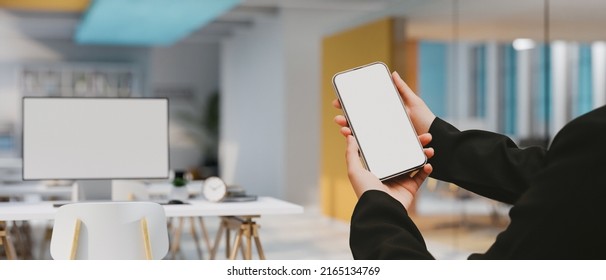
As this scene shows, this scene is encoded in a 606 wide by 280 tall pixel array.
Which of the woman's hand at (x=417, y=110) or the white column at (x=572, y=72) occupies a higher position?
the white column at (x=572, y=72)

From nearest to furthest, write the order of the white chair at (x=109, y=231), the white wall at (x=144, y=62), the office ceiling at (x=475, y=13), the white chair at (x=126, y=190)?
the white chair at (x=109, y=231), the white chair at (x=126, y=190), the office ceiling at (x=475, y=13), the white wall at (x=144, y=62)

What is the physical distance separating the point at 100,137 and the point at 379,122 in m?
4.02

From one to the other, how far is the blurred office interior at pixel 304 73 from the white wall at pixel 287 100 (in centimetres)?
2

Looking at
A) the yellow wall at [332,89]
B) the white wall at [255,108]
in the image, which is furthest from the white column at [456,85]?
the white wall at [255,108]

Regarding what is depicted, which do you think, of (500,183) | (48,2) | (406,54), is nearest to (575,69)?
(406,54)

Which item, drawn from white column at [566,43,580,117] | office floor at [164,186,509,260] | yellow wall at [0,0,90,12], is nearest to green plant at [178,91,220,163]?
yellow wall at [0,0,90,12]

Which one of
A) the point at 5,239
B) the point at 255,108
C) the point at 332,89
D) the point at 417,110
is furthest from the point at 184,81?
the point at 417,110

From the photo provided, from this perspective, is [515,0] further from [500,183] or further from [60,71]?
[60,71]

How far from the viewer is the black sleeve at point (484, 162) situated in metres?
1.20

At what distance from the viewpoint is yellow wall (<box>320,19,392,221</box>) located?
29.7ft

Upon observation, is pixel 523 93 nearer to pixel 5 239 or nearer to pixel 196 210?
pixel 196 210

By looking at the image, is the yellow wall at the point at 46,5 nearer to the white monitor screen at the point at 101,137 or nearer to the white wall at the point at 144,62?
the white wall at the point at 144,62
